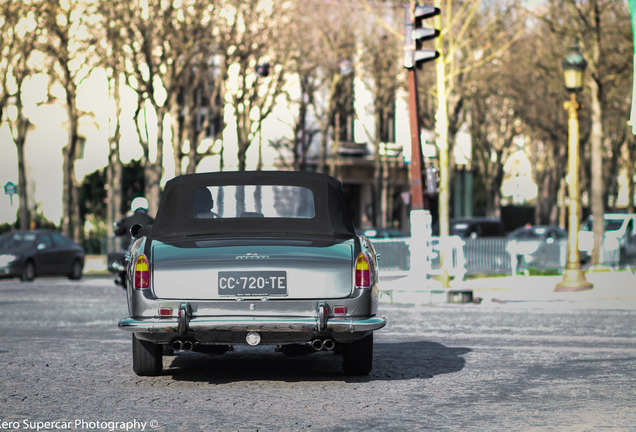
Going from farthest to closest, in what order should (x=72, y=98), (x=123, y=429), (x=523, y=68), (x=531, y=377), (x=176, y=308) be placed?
(x=523, y=68) < (x=72, y=98) < (x=531, y=377) < (x=176, y=308) < (x=123, y=429)

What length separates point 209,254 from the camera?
30.3 ft

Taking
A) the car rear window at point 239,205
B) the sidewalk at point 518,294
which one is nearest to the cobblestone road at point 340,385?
the car rear window at point 239,205

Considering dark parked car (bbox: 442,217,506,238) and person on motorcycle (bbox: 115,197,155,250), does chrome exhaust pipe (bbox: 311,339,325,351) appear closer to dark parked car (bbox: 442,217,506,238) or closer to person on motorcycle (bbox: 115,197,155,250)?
person on motorcycle (bbox: 115,197,155,250)

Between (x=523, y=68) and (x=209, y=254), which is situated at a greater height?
(x=523, y=68)

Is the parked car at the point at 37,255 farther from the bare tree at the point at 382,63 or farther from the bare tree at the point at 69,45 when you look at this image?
the bare tree at the point at 382,63

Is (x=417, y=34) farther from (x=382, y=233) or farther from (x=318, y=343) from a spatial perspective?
(x=382, y=233)

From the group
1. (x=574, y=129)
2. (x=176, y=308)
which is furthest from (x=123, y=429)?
(x=574, y=129)

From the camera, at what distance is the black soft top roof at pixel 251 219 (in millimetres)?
9922

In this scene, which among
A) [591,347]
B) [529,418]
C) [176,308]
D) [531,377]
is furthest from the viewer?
[591,347]

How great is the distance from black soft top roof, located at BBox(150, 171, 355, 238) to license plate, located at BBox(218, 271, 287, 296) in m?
0.67

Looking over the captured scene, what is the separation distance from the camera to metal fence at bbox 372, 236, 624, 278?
933 inches

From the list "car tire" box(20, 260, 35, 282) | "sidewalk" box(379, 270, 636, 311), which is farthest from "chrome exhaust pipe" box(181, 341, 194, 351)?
"car tire" box(20, 260, 35, 282)

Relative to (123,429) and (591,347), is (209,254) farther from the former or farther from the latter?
(591,347)

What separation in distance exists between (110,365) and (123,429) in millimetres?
3599
